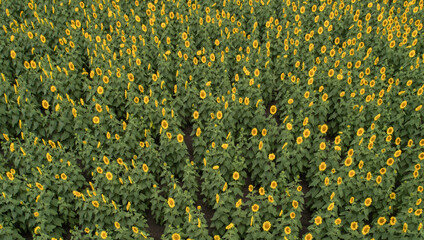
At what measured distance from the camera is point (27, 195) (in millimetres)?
6230

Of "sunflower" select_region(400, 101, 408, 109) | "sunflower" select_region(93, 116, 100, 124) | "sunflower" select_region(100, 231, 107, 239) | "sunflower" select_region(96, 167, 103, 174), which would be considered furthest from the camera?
"sunflower" select_region(400, 101, 408, 109)

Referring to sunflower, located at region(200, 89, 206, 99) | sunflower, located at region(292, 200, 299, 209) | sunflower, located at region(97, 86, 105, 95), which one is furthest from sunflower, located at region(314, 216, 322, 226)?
sunflower, located at region(97, 86, 105, 95)

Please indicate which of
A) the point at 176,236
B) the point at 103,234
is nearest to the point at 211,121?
the point at 176,236

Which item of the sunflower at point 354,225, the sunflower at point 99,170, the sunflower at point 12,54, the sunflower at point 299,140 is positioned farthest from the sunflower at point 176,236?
the sunflower at point 12,54

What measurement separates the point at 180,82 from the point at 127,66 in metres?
1.21

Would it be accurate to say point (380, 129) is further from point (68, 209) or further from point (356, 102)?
point (68, 209)

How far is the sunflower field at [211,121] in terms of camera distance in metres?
6.07

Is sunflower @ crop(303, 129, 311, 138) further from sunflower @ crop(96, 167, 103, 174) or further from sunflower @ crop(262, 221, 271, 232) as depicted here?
sunflower @ crop(96, 167, 103, 174)

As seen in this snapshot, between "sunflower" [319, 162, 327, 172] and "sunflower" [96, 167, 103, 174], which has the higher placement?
"sunflower" [319, 162, 327, 172]

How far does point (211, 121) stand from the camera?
7.30 meters

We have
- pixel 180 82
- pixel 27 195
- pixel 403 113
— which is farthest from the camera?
pixel 180 82

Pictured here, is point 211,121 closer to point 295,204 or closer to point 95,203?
point 295,204

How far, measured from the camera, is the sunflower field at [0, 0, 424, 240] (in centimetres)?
607

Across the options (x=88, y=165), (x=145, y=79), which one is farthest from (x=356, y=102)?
(x=88, y=165)
